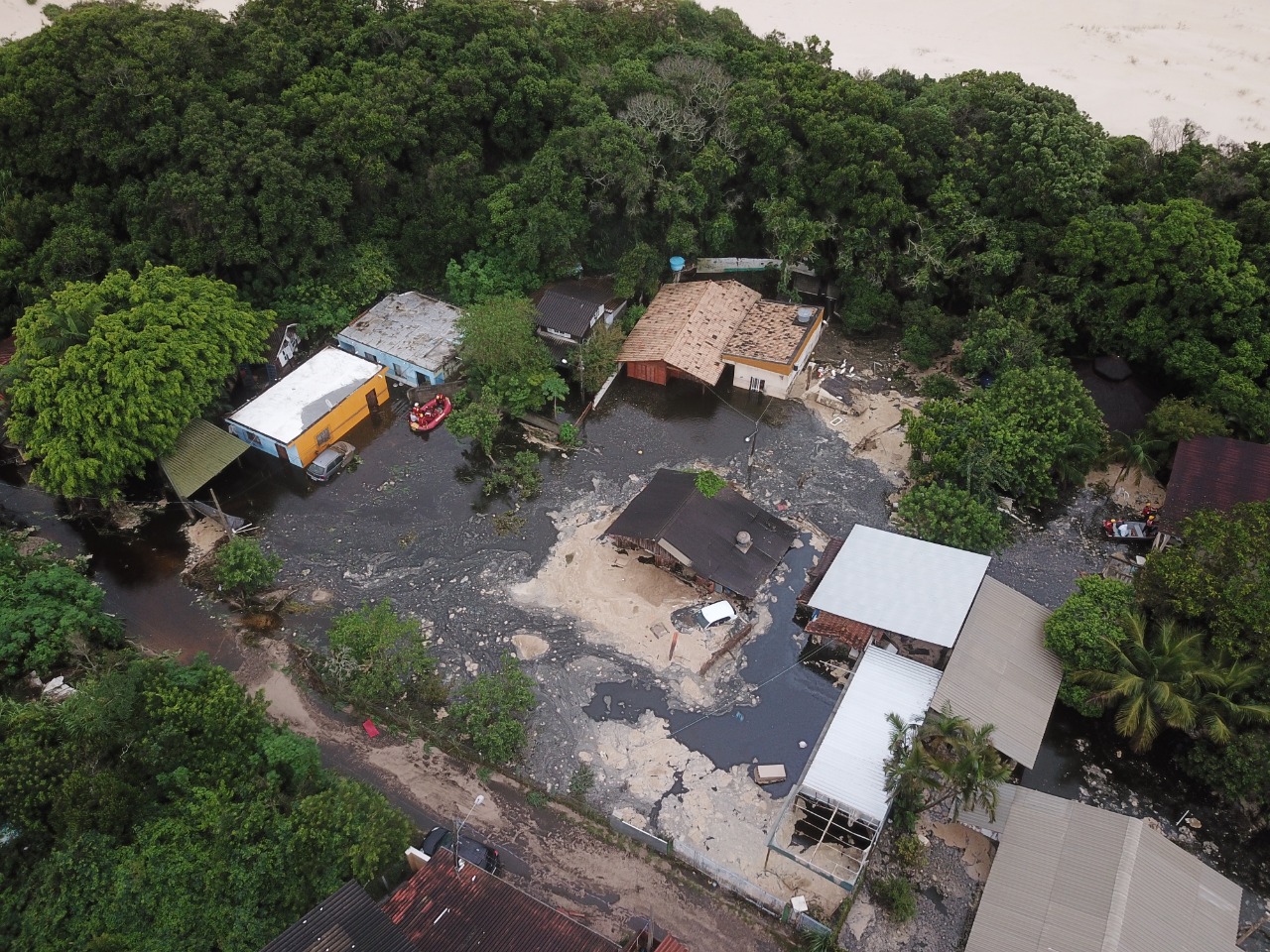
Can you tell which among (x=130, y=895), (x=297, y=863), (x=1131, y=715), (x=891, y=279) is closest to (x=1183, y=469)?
(x=1131, y=715)

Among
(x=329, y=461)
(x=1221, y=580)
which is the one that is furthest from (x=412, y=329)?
(x=1221, y=580)

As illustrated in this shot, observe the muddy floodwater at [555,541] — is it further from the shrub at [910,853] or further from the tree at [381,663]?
the shrub at [910,853]

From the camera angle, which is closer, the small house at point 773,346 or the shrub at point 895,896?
the shrub at point 895,896

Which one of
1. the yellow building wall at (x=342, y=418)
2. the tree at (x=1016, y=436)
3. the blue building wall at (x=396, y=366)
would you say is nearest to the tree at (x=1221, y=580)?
the tree at (x=1016, y=436)

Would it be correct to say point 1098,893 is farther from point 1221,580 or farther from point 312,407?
point 312,407

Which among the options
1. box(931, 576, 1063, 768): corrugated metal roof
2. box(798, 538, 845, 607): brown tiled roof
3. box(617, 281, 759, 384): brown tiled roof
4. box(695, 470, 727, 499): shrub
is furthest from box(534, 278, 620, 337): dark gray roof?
box(931, 576, 1063, 768): corrugated metal roof

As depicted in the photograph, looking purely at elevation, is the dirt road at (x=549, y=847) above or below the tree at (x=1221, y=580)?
below
